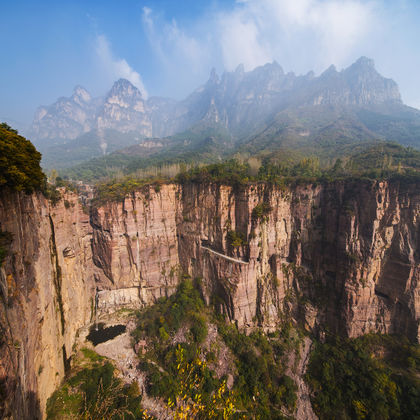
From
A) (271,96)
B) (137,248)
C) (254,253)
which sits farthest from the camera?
(271,96)

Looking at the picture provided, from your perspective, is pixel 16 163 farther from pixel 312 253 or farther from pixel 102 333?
pixel 312 253

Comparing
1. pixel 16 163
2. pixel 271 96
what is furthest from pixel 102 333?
pixel 271 96

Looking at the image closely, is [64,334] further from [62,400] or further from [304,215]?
Result: [304,215]

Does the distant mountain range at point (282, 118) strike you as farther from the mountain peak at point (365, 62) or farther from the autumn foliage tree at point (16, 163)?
the autumn foliage tree at point (16, 163)

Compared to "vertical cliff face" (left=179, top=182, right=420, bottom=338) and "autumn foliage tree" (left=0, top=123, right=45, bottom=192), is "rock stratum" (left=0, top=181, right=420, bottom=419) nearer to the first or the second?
"vertical cliff face" (left=179, top=182, right=420, bottom=338)

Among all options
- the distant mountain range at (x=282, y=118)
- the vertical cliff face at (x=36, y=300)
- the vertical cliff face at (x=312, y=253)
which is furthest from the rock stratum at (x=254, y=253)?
the distant mountain range at (x=282, y=118)
